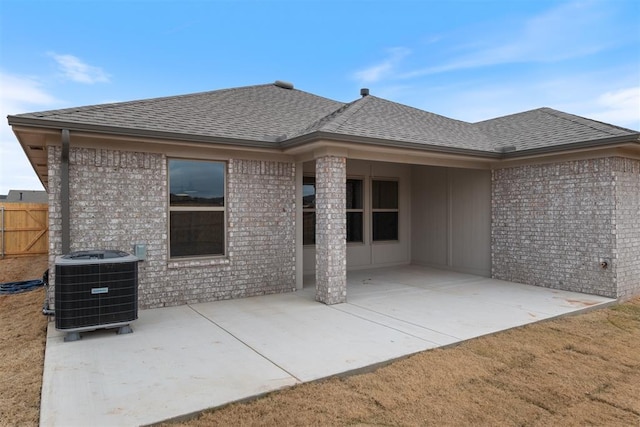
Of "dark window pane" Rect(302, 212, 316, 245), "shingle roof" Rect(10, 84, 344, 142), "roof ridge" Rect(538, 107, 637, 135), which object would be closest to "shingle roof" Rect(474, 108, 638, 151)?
"roof ridge" Rect(538, 107, 637, 135)

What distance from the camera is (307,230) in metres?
10.3

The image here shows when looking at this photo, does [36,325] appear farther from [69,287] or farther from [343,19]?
[343,19]

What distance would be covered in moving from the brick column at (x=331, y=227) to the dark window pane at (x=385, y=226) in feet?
14.5

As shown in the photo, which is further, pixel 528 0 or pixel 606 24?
pixel 606 24

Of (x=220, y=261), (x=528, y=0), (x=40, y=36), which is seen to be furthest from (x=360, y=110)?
(x=40, y=36)

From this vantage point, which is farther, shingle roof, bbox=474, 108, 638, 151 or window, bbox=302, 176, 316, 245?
window, bbox=302, 176, 316, 245

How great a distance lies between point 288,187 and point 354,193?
3.46 meters

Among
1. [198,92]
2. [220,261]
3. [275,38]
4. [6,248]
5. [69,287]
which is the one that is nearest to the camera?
[69,287]

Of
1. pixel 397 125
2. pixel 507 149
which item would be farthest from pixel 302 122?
pixel 507 149

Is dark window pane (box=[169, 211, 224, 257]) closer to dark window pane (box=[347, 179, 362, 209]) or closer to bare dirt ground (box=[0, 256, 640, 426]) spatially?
bare dirt ground (box=[0, 256, 640, 426])

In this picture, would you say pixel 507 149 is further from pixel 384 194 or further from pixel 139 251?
pixel 139 251

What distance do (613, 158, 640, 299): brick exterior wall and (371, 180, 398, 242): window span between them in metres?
5.41

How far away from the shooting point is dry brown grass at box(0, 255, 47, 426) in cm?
337

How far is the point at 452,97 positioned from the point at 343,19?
6.32 metres
